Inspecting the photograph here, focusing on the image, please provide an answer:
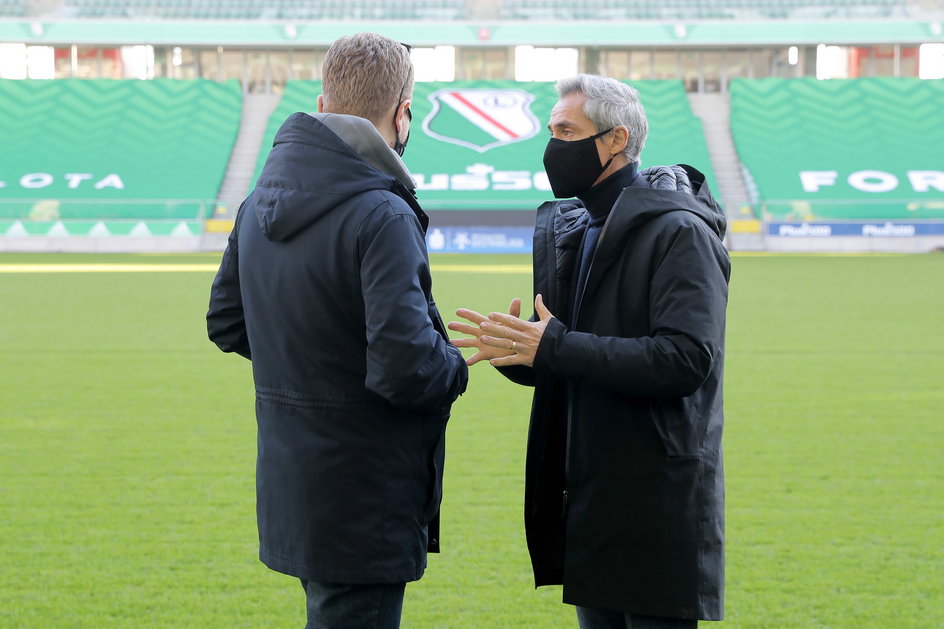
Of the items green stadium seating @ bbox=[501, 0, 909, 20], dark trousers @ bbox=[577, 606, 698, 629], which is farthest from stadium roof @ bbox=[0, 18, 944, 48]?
dark trousers @ bbox=[577, 606, 698, 629]

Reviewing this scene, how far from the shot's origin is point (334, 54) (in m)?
2.44

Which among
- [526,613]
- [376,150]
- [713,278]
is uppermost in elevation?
[376,150]

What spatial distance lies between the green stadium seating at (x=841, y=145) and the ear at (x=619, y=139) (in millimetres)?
28571

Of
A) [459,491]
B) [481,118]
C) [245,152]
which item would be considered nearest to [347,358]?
[459,491]

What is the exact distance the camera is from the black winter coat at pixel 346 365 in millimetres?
2332

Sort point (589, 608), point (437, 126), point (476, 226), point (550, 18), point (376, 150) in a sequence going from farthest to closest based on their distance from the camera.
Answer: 1. point (550, 18)
2. point (437, 126)
3. point (476, 226)
4. point (589, 608)
5. point (376, 150)

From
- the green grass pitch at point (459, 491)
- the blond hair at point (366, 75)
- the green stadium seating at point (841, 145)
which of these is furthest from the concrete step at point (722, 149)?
the blond hair at point (366, 75)

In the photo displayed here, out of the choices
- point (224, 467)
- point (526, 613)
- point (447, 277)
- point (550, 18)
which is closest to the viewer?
point (526, 613)

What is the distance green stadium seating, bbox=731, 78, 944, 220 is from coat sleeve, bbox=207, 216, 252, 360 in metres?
28.8

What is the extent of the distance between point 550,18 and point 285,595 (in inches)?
1687

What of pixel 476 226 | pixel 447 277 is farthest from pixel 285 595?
pixel 476 226

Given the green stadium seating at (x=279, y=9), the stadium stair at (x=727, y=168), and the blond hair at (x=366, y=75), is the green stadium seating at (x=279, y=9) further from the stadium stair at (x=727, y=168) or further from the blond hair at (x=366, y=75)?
the blond hair at (x=366, y=75)

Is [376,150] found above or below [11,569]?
above

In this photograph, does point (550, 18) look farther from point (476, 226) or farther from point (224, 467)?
point (224, 467)
